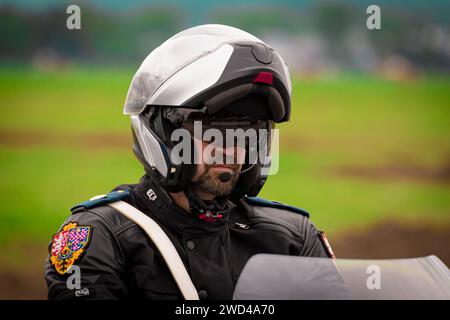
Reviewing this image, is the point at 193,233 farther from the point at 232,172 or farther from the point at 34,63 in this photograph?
the point at 34,63

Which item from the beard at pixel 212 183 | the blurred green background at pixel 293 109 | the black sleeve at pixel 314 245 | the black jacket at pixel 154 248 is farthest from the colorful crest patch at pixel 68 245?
the blurred green background at pixel 293 109

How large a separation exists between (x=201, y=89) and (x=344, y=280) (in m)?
0.84

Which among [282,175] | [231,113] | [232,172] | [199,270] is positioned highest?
[231,113]

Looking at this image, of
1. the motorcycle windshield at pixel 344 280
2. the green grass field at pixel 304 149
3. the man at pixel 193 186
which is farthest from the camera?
the green grass field at pixel 304 149

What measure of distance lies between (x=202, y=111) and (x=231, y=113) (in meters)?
0.11

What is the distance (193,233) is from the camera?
3133 mm

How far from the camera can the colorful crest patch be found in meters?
2.92

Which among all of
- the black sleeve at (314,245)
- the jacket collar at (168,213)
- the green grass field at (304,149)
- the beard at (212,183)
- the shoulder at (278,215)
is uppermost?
the beard at (212,183)

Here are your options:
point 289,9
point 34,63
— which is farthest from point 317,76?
point 34,63

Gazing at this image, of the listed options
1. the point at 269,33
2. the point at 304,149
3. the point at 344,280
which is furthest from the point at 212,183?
the point at 269,33

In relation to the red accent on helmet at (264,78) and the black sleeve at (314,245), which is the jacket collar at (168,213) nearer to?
the black sleeve at (314,245)

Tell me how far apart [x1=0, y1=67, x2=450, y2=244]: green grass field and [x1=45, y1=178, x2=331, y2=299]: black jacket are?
640 cm

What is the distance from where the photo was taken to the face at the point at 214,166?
3115 millimetres

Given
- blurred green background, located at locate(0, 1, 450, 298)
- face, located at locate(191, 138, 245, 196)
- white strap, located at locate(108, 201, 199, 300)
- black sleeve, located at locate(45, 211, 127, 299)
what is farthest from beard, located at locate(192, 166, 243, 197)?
blurred green background, located at locate(0, 1, 450, 298)
